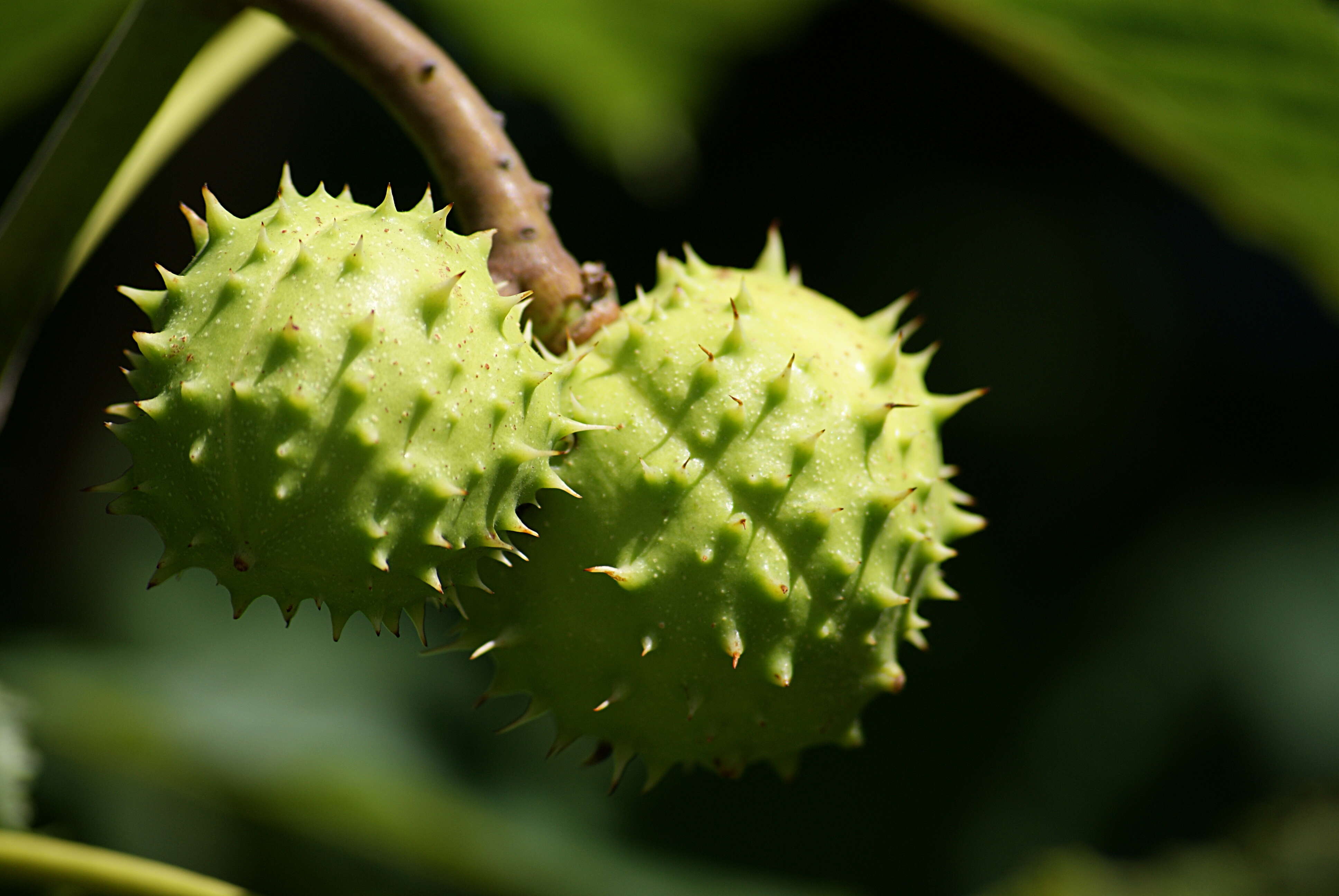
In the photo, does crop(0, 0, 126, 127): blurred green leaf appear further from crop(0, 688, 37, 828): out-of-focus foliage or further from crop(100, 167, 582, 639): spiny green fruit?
crop(0, 688, 37, 828): out-of-focus foliage

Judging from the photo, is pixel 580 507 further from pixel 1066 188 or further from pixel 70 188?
pixel 1066 188

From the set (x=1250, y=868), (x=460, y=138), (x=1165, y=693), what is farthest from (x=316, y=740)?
(x=1165, y=693)

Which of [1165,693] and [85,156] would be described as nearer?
[85,156]

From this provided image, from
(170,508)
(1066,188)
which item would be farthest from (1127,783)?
(170,508)

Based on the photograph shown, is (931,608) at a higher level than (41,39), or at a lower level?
lower

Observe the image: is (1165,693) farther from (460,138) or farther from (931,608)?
(460,138)
